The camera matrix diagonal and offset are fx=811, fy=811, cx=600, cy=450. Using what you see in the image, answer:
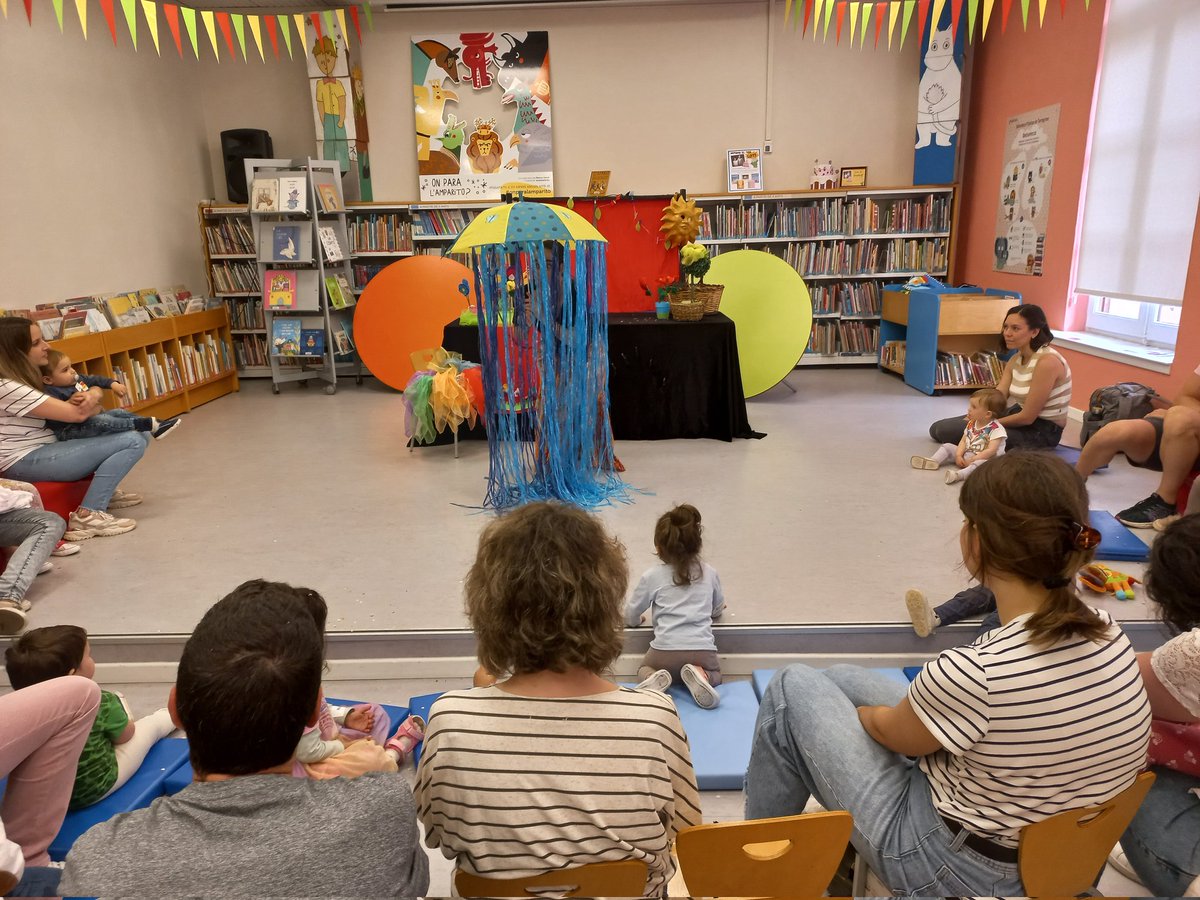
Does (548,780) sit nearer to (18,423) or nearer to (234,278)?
(18,423)

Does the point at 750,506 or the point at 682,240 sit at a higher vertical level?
the point at 682,240

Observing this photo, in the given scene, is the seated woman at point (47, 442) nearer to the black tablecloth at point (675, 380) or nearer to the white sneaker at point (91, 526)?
the white sneaker at point (91, 526)

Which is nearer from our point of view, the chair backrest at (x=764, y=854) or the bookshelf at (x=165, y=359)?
the chair backrest at (x=764, y=854)

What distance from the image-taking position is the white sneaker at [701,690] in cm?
223

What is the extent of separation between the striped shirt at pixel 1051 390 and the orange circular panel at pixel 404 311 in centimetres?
399

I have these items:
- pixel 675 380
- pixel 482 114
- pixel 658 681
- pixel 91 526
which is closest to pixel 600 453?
pixel 675 380

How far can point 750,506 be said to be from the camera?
144 inches

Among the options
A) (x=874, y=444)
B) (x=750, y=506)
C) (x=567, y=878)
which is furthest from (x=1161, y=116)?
(x=567, y=878)

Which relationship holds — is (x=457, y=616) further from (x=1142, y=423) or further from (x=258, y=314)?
(x=258, y=314)

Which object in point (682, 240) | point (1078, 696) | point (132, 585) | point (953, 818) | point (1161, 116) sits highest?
point (1161, 116)

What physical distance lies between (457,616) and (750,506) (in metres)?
1.55

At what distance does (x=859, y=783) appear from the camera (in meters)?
1.32

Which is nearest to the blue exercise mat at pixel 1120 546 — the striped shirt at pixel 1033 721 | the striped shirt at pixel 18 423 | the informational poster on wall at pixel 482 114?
the striped shirt at pixel 1033 721

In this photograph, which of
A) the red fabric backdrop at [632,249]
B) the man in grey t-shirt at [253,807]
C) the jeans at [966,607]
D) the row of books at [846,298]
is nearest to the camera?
the man in grey t-shirt at [253,807]
